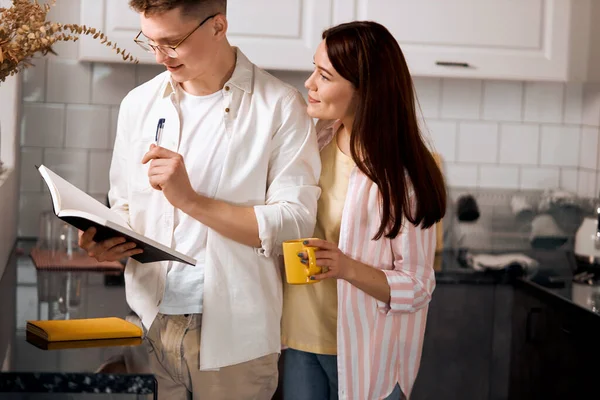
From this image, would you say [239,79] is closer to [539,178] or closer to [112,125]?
[112,125]

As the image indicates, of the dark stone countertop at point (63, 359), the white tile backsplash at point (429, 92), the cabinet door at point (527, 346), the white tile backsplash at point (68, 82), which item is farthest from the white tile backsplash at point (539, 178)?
the dark stone countertop at point (63, 359)

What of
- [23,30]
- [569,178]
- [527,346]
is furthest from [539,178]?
[23,30]

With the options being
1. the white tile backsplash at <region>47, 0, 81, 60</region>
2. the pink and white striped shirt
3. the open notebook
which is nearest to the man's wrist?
the open notebook

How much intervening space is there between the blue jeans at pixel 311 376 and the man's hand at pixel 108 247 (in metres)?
0.46

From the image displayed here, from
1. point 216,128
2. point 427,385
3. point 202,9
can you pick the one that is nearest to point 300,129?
point 216,128

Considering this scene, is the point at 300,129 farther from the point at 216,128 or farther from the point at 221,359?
the point at 221,359

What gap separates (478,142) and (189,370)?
6.85ft

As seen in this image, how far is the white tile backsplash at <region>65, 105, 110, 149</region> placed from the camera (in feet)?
11.3

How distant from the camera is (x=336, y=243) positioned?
2.04 m

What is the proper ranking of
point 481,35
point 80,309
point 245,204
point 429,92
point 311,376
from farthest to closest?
point 429,92
point 481,35
point 80,309
point 311,376
point 245,204

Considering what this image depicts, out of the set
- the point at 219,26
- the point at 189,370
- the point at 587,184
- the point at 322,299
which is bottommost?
the point at 189,370

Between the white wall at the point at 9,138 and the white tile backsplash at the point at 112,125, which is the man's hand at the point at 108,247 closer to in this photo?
the white wall at the point at 9,138

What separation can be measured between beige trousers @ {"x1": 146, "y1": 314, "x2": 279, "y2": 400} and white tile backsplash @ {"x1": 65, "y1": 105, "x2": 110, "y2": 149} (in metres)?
1.69

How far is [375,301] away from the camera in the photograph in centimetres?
Result: 199
